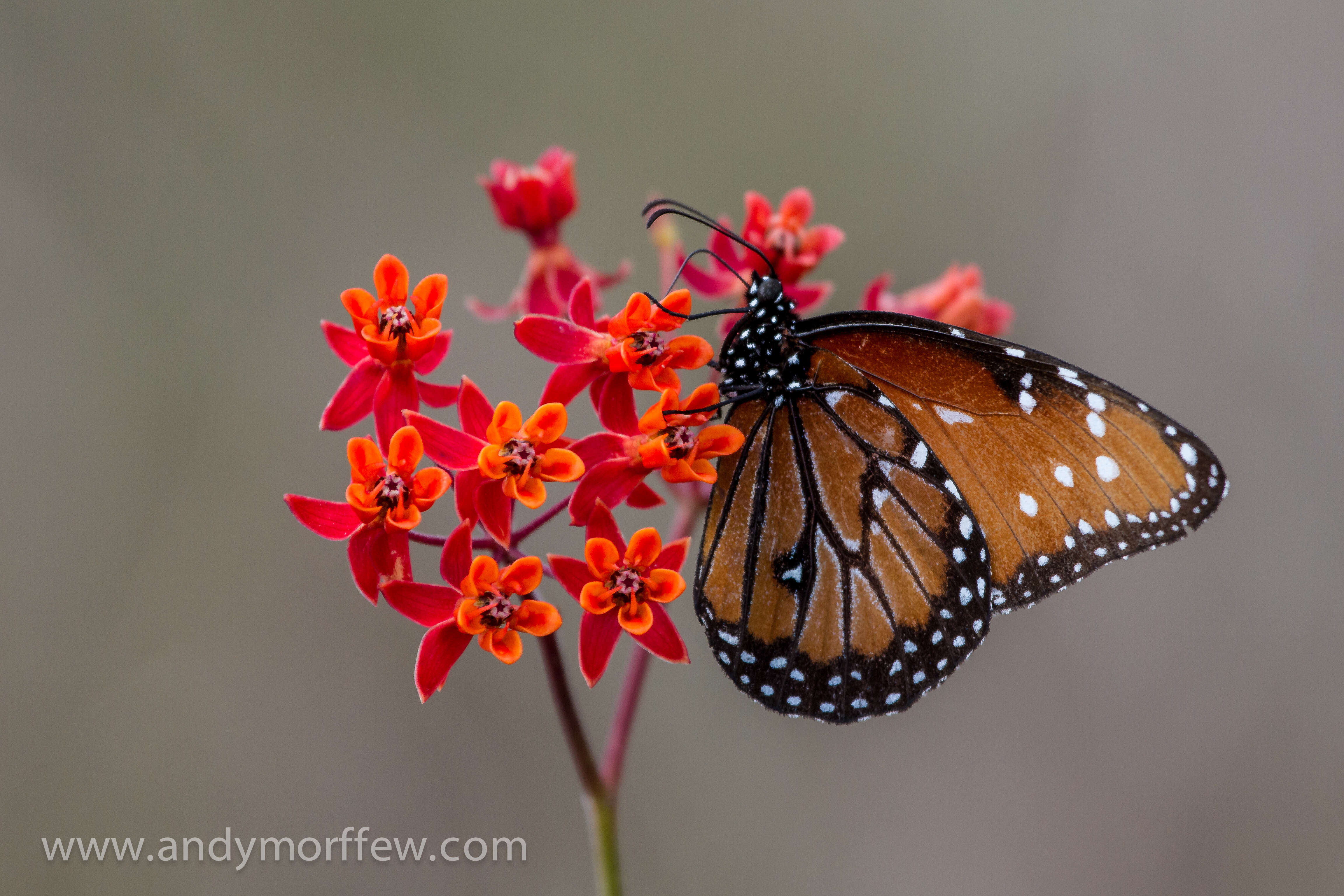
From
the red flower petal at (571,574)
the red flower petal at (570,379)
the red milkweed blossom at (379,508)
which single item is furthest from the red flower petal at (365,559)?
the red flower petal at (570,379)

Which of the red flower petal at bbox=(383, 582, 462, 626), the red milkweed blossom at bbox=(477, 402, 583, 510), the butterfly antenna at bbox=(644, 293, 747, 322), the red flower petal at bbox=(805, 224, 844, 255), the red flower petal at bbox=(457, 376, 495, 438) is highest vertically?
the red flower petal at bbox=(805, 224, 844, 255)

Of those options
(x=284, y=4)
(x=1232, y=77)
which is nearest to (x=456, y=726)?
(x=284, y=4)

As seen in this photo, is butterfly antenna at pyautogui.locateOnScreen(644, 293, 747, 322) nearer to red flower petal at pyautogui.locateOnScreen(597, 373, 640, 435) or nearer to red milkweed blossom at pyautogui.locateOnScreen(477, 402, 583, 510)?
red flower petal at pyautogui.locateOnScreen(597, 373, 640, 435)

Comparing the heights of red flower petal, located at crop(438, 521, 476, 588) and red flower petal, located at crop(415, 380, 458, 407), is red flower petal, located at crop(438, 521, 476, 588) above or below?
below

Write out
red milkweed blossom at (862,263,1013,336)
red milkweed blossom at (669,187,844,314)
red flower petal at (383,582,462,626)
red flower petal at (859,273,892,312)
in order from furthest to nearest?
red milkweed blossom at (862,263,1013,336)
red flower petal at (859,273,892,312)
red milkweed blossom at (669,187,844,314)
red flower petal at (383,582,462,626)

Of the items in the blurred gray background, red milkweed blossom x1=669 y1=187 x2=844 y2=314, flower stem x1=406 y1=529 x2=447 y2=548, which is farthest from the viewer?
the blurred gray background

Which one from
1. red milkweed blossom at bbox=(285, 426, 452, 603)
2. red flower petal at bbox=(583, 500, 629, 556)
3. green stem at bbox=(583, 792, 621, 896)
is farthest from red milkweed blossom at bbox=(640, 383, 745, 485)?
green stem at bbox=(583, 792, 621, 896)

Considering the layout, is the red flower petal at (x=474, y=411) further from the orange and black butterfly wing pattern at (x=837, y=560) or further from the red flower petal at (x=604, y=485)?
the orange and black butterfly wing pattern at (x=837, y=560)

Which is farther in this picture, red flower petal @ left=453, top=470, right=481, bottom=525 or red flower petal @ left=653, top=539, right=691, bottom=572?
red flower petal @ left=653, top=539, right=691, bottom=572
